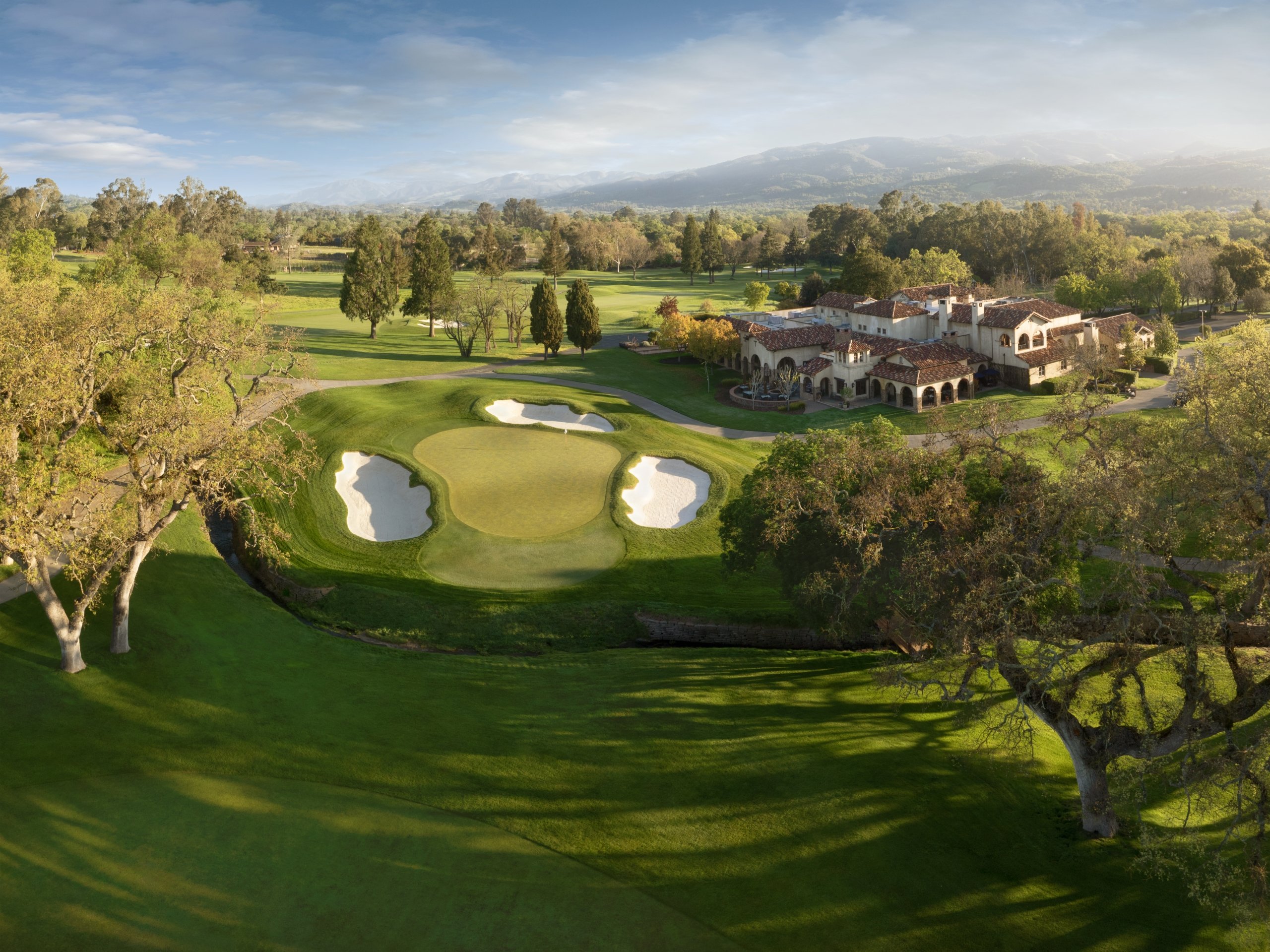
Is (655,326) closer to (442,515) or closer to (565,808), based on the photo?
(442,515)

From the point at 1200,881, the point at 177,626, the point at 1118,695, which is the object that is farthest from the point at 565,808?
the point at 177,626

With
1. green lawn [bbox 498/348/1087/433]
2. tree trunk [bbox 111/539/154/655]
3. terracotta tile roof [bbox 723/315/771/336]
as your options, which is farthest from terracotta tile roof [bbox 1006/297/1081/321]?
tree trunk [bbox 111/539/154/655]

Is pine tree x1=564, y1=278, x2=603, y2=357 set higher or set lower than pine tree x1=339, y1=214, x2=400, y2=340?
lower

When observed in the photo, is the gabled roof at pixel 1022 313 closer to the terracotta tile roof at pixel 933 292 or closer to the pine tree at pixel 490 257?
the terracotta tile roof at pixel 933 292

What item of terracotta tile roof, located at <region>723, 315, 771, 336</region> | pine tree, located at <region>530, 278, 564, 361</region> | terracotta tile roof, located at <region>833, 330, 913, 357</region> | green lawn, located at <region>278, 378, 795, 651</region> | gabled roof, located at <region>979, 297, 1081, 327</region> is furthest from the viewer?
pine tree, located at <region>530, 278, 564, 361</region>

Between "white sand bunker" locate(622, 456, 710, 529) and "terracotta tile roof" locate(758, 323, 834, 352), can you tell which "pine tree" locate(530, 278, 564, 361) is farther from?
"white sand bunker" locate(622, 456, 710, 529)

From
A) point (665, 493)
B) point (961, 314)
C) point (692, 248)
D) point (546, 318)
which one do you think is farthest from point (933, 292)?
point (692, 248)
